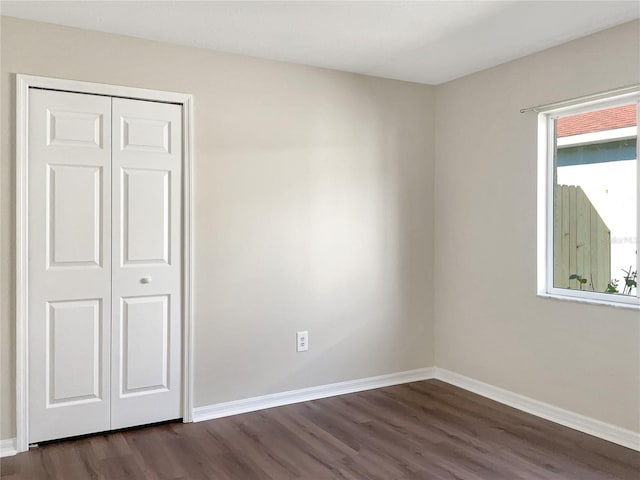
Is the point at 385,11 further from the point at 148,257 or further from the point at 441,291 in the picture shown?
the point at 441,291

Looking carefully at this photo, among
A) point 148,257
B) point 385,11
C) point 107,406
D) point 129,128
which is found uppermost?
point 385,11

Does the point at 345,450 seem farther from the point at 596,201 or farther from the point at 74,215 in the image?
the point at 596,201

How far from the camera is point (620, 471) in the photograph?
2568 millimetres

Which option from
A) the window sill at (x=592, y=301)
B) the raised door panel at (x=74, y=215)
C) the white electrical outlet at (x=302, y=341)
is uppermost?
the raised door panel at (x=74, y=215)

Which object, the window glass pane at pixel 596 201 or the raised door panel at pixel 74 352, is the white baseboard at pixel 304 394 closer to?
the raised door panel at pixel 74 352

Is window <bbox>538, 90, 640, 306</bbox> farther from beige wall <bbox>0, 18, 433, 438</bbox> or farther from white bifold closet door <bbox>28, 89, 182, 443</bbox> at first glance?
white bifold closet door <bbox>28, 89, 182, 443</bbox>

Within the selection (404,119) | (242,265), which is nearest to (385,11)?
(404,119)

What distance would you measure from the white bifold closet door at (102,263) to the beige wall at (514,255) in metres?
2.05

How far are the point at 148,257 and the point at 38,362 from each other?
793 mm

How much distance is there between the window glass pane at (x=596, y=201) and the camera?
298 cm

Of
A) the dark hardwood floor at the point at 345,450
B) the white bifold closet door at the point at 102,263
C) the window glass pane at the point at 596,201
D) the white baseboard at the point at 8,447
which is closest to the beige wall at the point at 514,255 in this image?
the window glass pane at the point at 596,201

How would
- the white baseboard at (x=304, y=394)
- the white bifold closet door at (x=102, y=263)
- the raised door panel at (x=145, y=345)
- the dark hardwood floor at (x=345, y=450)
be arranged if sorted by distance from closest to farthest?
1. the dark hardwood floor at (x=345, y=450)
2. the white bifold closet door at (x=102, y=263)
3. the raised door panel at (x=145, y=345)
4. the white baseboard at (x=304, y=394)

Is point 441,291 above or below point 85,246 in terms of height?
below

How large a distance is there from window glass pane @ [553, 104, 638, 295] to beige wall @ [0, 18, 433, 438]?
1069 millimetres
